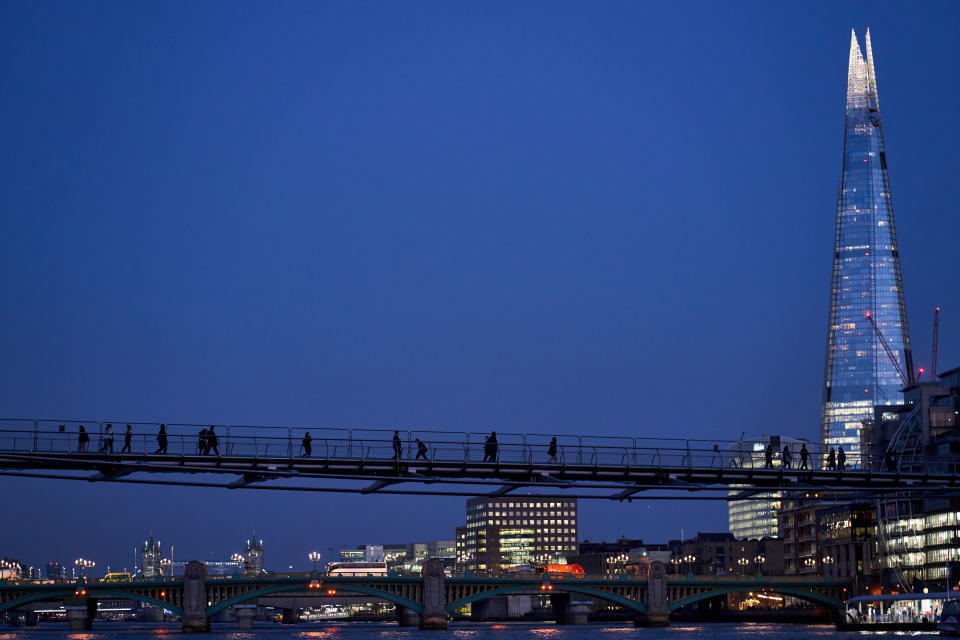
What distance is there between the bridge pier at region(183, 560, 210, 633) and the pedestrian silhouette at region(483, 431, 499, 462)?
127 metres

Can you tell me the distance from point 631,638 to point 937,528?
67914 mm

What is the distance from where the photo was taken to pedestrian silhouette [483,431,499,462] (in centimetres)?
7125

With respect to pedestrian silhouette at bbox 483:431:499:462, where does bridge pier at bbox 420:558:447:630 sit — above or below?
below

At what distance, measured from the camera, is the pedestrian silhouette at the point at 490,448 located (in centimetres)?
7125

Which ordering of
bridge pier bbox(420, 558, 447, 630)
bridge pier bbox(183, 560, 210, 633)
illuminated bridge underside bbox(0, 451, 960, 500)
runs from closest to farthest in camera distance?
illuminated bridge underside bbox(0, 451, 960, 500) < bridge pier bbox(183, 560, 210, 633) < bridge pier bbox(420, 558, 447, 630)

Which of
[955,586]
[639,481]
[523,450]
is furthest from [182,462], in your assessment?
[955,586]

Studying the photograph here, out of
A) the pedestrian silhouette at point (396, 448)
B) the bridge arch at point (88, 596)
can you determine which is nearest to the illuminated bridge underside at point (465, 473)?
the pedestrian silhouette at point (396, 448)

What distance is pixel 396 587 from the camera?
197m

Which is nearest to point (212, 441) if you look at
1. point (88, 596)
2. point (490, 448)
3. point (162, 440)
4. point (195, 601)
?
point (162, 440)

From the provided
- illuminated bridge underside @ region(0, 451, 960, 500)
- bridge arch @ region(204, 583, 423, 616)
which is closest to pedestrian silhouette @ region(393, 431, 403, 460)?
illuminated bridge underside @ region(0, 451, 960, 500)

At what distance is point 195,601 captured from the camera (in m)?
189

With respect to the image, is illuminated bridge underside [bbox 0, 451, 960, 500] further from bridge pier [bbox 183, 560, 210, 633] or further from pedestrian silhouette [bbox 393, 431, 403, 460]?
bridge pier [bbox 183, 560, 210, 633]

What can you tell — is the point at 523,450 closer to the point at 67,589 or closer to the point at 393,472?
the point at 393,472

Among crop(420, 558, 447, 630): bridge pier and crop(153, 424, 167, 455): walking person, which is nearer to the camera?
crop(153, 424, 167, 455): walking person
